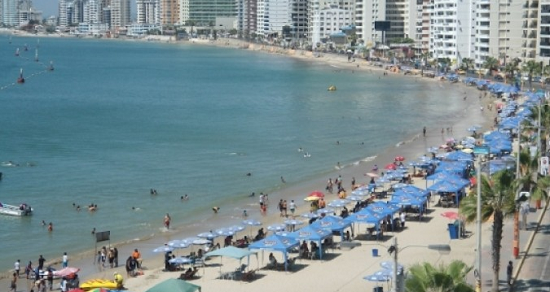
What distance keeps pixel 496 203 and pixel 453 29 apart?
97.9m

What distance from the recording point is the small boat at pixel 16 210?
37.2m

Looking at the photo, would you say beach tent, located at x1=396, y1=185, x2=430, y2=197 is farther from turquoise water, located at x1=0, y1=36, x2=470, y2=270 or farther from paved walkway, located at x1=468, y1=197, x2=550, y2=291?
turquoise water, located at x1=0, y1=36, x2=470, y2=270

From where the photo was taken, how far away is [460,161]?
40.9 meters

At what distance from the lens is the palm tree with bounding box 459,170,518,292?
21250 millimetres

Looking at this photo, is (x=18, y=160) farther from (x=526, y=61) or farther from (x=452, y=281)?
(x=526, y=61)

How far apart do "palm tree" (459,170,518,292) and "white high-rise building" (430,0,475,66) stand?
92015mm

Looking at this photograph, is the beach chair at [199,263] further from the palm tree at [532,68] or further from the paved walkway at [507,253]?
the palm tree at [532,68]

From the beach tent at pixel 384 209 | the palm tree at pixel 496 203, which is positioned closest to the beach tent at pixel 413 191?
the beach tent at pixel 384 209

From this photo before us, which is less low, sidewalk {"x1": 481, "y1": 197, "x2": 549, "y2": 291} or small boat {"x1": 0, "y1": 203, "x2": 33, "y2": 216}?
sidewalk {"x1": 481, "y1": 197, "x2": 549, "y2": 291}

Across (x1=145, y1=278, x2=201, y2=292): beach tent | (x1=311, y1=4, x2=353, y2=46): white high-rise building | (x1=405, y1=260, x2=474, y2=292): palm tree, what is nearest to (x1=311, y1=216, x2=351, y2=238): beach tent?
(x1=145, y1=278, x2=201, y2=292): beach tent

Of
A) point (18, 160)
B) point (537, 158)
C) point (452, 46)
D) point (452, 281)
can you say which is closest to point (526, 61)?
point (452, 46)

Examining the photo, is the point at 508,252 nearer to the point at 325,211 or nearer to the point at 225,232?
the point at 325,211

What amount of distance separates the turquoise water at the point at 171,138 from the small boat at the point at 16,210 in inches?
21.7

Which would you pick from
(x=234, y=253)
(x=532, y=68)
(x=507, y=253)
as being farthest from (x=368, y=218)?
(x=532, y=68)
